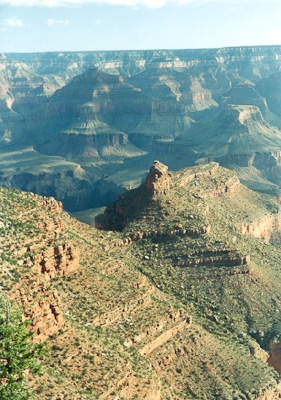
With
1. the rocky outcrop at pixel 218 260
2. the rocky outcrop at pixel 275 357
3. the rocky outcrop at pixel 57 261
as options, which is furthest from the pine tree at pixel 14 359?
the rocky outcrop at pixel 218 260

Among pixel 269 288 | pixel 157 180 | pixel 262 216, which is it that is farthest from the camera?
pixel 262 216

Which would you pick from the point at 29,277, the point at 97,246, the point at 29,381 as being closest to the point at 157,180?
the point at 97,246

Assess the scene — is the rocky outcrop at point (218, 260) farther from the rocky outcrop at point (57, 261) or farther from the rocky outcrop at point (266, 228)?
the rocky outcrop at point (57, 261)

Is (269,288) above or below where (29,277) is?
below

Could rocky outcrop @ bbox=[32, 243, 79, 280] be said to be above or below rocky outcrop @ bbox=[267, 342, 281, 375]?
above

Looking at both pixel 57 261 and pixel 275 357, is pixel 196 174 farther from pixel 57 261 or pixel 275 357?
pixel 57 261

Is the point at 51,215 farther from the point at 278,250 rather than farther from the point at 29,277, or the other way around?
the point at 278,250

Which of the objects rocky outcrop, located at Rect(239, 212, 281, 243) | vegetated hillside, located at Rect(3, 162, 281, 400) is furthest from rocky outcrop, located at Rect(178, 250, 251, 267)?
rocky outcrop, located at Rect(239, 212, 281, 243)

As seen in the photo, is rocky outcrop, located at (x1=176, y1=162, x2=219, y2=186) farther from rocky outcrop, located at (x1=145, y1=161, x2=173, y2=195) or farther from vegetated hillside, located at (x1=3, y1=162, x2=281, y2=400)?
rocky outcrop, located at (x1=145, y1=161, x2=173, y2=195)

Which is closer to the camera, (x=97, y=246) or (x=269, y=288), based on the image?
(x=97, y=246)
